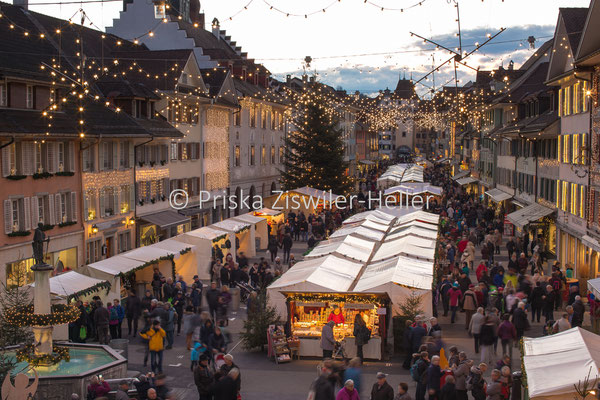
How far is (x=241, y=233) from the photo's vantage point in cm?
3438

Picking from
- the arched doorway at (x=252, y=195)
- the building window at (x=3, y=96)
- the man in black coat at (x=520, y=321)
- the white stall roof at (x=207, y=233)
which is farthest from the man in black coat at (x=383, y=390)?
the arched doorway at (x=252, y=195)

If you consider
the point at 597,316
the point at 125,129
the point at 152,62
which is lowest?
the point at 597,316

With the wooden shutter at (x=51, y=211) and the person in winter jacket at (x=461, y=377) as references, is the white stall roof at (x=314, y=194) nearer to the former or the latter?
the wooden shutter at (x=51, y=211)

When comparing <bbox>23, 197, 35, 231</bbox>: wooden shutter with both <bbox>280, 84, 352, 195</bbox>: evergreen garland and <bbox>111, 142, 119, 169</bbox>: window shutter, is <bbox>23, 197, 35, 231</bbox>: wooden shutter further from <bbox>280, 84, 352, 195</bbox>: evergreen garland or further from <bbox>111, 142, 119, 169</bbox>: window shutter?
<bbox>280, 84, 352, 195</bbox>: evergreen garland

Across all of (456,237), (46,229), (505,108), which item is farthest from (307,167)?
(46,229)

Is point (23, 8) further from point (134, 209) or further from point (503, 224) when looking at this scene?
point (503, 224)

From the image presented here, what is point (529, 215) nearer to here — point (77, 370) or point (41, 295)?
point (77, 370)

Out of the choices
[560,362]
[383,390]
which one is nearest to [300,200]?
[383,390]

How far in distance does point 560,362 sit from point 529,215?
1063 inches

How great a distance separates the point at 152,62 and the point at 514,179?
23.0 metres

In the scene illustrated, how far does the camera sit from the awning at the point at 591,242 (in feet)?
86.7

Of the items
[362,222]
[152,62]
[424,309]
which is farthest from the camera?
[152,62]

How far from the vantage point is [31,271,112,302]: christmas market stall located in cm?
1884

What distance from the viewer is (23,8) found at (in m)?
33.0
